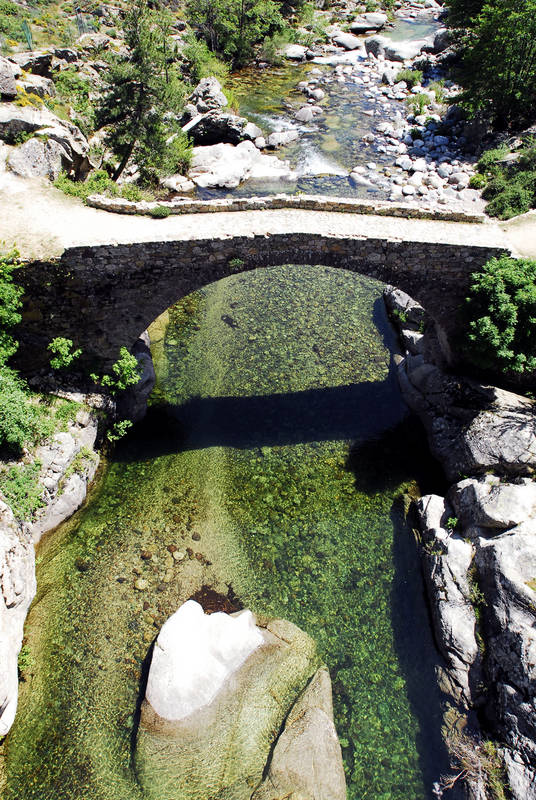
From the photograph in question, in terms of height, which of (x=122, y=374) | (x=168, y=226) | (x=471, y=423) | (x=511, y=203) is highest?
(x=511, y=203)

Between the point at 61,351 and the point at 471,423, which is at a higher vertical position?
the point at 61,351

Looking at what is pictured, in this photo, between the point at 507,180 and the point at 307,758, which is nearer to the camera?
the point at 307,758

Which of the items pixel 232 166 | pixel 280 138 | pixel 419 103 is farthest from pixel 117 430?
pixel 419 103

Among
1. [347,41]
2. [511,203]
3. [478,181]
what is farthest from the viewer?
[347,41]

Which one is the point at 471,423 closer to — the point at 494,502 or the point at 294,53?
the point at 494,502

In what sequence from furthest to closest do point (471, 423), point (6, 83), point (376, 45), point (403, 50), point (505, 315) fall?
point (376, 45)
point (403, 50)
point (6, 83)
point (471, 423)
point (505, 315)

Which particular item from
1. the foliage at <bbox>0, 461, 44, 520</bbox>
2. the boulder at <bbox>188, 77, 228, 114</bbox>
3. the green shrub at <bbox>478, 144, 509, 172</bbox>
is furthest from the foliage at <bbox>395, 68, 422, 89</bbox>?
the foliage at <bbox>0, 461, 44, 520</bbox>

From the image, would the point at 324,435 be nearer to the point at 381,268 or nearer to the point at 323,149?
the point at 381,268
